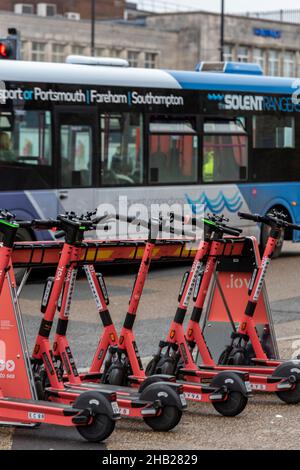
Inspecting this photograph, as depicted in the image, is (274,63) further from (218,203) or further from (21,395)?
(21,395)

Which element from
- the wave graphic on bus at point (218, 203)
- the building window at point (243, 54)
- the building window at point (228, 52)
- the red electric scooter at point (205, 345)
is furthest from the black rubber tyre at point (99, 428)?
the building window at point (243, 54)

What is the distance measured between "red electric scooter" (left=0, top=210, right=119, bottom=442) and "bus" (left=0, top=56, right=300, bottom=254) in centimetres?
855

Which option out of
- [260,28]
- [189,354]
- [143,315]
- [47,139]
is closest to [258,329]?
[189,354]

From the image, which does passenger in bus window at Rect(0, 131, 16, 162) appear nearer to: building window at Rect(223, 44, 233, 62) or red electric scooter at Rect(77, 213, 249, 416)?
red electric scooter at Rect(77, 213, 249, 416)

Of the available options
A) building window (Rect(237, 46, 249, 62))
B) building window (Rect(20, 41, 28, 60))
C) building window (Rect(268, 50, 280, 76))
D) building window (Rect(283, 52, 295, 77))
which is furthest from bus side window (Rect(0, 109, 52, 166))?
building window (Rect(283, 52, 295, 77))

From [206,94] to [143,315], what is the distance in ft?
20.7

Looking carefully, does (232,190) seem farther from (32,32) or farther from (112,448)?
(32,32)

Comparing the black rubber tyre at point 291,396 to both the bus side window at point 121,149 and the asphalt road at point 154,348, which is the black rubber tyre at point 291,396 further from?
the bus side window at point 121,149

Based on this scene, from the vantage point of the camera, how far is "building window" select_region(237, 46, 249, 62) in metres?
81.1

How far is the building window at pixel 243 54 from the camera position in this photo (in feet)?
266

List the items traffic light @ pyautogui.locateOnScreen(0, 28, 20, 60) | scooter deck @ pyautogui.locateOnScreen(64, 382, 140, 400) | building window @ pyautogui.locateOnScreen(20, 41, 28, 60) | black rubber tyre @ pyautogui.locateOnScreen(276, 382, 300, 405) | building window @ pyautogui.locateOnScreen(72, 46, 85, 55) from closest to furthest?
scooter deck @ pyautogui.locateOnScreen(64, 382, 140, 400)
black rubber tyre @ pyautogui.locateOnScreen(276, 382, 300, 405)
traffic light @ pyautogui.locateOnScreen(0, 28, 20, 60)
building window @ pyautogui.locateOnScreen(20, 41, 28, 60)
building window @ pyautogui.locateOnScreen(72, 46, 85, 55)

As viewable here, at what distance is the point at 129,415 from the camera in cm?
700

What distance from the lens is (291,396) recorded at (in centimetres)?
773

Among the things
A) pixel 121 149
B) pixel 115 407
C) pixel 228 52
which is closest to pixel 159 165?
pixel 121 149
